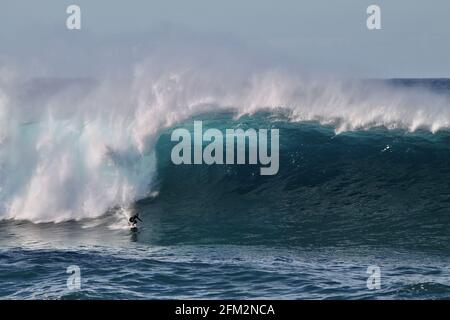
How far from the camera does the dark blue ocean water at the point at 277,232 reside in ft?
41.2

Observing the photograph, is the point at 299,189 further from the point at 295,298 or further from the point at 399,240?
the point at 295,298

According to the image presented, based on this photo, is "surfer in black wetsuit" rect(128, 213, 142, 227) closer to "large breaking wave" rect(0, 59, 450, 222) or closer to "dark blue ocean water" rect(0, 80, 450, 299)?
"dark blue ocean water" rect(0, 80, 450, 299)

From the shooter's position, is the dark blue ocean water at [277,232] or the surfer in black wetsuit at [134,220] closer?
the dark blue ocean water at [277,232]

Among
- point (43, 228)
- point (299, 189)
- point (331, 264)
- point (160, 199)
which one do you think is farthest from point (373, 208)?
point (43, 228)

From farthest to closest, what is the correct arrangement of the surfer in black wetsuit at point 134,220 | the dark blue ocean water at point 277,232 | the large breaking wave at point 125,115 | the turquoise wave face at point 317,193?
the large breaking wave at point 125,115 < the surfer in black wetsuit at point 134,220 < the turquoise wave face at point 317,193 < the dark blue ocean water at point 277,232

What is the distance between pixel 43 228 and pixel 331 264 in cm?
848

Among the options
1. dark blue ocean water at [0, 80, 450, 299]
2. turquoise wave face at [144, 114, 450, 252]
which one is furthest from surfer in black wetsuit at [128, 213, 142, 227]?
turquoise wave face at [144, 114, 450, 252]

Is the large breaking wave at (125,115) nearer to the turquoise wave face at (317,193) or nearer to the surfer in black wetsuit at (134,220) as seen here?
the turquoise wave face at (317,193)

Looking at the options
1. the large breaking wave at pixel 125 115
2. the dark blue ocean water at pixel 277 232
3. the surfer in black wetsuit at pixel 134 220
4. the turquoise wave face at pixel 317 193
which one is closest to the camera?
the dark blue ocean water at pixel 277 232

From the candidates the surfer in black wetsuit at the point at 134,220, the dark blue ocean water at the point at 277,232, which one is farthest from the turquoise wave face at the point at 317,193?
the surfer in black wetsuit at the point at 134,220

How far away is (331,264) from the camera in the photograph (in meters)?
13.8

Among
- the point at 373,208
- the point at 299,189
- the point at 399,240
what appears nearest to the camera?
the point at 399,240

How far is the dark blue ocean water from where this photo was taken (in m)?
12.6

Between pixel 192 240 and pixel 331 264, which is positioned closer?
pixel 331 264
